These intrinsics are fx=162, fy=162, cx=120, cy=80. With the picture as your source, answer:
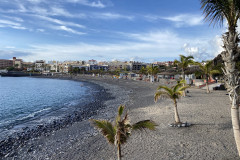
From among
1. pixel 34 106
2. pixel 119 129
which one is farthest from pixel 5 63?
pixel 119 129

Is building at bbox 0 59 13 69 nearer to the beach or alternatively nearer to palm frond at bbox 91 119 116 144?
the beach

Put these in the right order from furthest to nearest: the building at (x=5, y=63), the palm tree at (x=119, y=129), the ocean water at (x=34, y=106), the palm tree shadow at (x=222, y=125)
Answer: the building at (x=5, y=63) < the ocean water at (x=34, y=106) < the palm tree shadow at (x=222, y=125) < the palm tree at (x=119, y=129)

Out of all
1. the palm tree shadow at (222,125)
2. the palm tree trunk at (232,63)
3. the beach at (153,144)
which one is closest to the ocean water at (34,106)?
the beach at (153,144)

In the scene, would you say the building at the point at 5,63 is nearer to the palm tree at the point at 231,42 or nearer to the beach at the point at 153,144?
the beach at the point at 153,144

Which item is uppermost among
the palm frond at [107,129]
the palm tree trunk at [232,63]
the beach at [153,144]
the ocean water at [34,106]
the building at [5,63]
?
the building at [5,63]

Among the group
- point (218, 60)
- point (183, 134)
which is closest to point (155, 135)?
point (183, 134)

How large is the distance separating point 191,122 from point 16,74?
535 feet

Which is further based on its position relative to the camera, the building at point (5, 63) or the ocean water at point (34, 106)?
the building at point (5, 63)

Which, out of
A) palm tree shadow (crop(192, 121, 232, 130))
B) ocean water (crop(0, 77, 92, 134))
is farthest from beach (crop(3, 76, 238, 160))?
ocean water (crop(0, 77, 92, 134))

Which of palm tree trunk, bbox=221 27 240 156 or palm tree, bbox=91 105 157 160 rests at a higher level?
palm tree trunk, bbox=221 27 240 156

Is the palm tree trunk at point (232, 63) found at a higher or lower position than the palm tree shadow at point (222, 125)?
higher

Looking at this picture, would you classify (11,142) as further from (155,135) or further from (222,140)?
(222,140)

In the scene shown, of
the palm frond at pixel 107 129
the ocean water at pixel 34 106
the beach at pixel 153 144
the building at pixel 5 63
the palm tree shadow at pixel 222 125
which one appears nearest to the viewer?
the palm frond at pixel 107 129

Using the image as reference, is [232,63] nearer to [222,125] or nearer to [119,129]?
[119,129]
